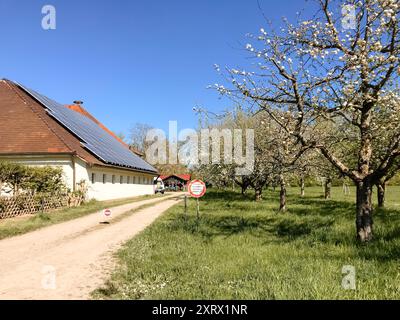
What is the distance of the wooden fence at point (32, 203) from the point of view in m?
16.8

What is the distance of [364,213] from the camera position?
967 centimetres

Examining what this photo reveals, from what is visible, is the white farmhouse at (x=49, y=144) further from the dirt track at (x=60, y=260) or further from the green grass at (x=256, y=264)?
the green grass at (x=256, y=264)

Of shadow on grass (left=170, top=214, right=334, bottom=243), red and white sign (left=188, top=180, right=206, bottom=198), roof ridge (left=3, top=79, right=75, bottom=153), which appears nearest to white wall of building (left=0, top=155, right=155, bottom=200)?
roof ridge (left=3, top=79, right=75, bottom=153)

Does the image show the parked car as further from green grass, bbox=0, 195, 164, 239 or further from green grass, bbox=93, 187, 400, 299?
green grass, bbox=93, 187, 400, 299

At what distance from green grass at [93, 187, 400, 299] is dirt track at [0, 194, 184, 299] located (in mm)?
465

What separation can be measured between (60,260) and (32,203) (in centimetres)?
1129

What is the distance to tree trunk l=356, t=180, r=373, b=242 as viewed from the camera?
9.58 meters

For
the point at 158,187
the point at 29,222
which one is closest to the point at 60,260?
the point at 29,222

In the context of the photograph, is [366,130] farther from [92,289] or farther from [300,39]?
[92,289]

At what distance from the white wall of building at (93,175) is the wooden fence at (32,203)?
2.65 m

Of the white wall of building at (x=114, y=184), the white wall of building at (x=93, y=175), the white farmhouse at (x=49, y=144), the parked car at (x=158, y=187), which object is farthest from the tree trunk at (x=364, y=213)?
the parked car at (x=158, y=187)
